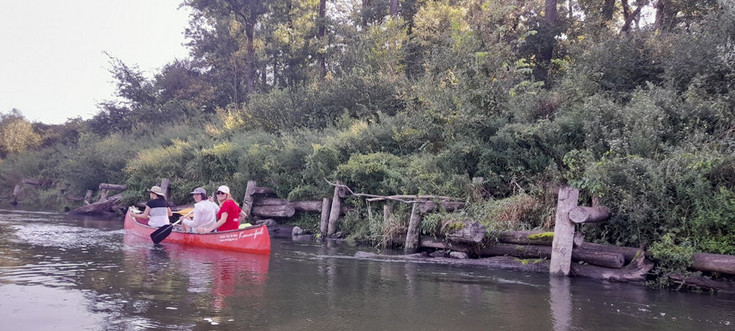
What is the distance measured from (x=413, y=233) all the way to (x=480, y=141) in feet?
10.7

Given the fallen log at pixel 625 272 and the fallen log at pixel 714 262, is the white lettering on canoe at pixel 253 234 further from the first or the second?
the fallen log at pixel 714 262

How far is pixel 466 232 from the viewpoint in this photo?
1287 cm

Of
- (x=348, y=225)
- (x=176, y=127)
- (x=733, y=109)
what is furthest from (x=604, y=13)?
(x=176, y=127)

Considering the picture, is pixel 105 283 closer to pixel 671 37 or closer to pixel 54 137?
pixel 671 37

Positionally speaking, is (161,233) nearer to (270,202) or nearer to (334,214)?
(334,214)

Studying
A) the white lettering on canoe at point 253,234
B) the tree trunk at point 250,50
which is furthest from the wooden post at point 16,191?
the white lettering on canoe at point 253,234

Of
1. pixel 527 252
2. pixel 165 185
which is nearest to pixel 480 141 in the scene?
pixel 527 252

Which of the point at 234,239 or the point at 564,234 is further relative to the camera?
the point at 234,239

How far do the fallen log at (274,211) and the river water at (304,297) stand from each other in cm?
627

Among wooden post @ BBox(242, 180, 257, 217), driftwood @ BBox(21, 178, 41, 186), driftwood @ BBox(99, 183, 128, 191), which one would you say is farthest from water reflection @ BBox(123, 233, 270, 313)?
driftwood @ BBox(21, 178, 41, 186)

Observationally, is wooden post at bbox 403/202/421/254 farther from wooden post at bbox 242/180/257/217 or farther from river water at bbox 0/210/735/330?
wooden post at bbox 242/180/257/217

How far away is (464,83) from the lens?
58.1 ft

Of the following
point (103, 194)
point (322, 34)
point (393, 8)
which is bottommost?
point (103, 194)

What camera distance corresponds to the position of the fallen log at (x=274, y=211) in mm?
20094
